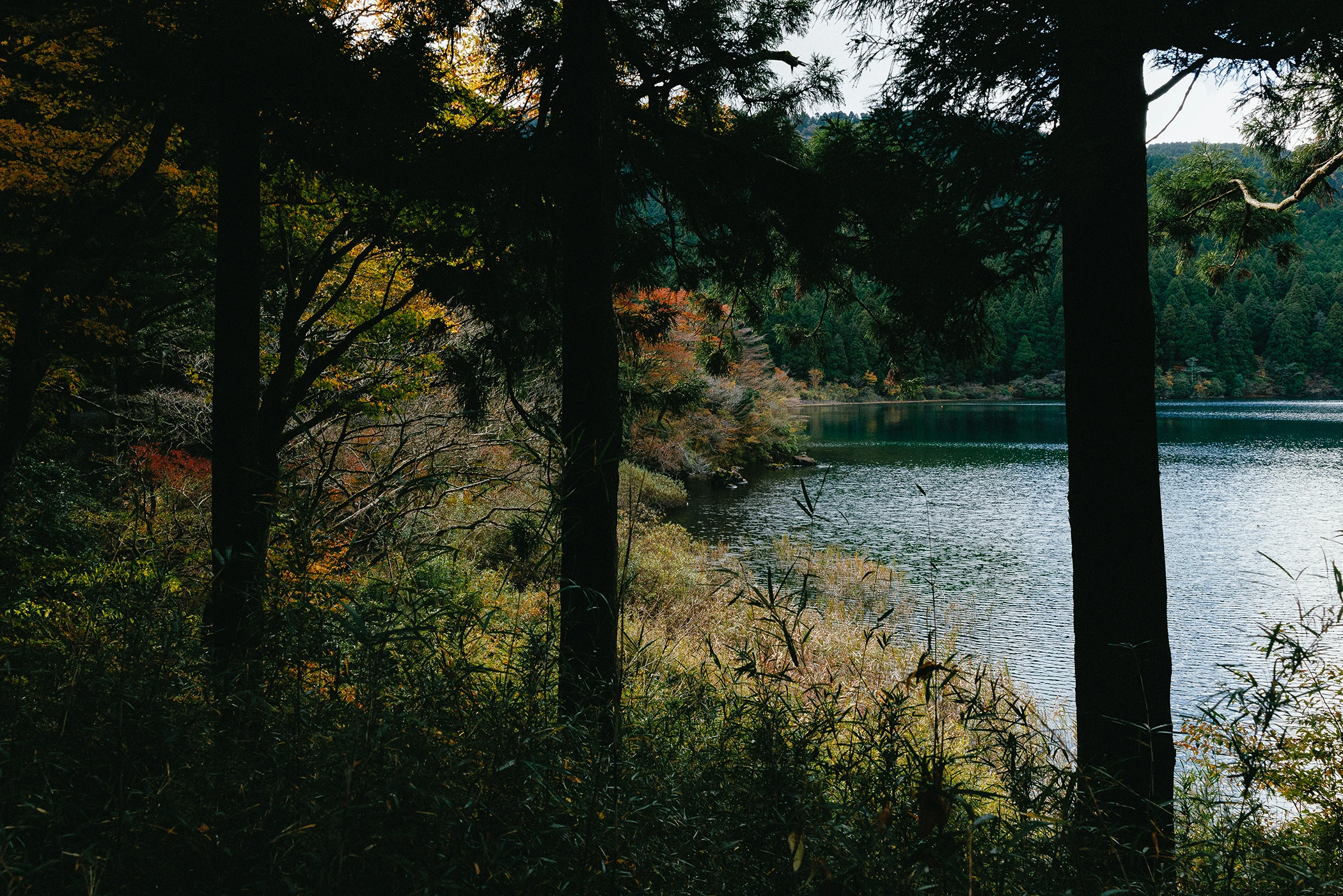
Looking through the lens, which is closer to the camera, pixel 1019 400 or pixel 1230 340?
pixel 1230 340

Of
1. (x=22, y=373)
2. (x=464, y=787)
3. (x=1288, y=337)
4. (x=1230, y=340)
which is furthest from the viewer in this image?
(x=1230, y=340)

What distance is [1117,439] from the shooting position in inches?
126

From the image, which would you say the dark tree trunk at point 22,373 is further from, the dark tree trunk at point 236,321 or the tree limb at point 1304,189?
the tree limb at point 1304,189

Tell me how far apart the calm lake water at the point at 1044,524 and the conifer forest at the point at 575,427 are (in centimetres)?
94

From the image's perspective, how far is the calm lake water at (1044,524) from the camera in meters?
10.5

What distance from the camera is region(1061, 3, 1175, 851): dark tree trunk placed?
10.3 feet

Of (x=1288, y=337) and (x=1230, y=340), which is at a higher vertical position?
(x=1288, y=337)

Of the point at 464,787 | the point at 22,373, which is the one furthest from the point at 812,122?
the point at 22,373

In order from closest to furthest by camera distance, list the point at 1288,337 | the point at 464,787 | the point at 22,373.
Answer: the point at 464,787 < the point at 22,373 < the point at 1288,337

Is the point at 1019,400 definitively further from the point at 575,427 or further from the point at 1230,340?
the point at 575,427

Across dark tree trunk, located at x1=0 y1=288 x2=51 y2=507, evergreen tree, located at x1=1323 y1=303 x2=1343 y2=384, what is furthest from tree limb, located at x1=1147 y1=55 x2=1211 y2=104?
evergreen tree, located at x1=1323 y1=303 x2=1343 y2=384

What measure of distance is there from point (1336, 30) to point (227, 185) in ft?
17.5

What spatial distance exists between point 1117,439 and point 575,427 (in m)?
2.57

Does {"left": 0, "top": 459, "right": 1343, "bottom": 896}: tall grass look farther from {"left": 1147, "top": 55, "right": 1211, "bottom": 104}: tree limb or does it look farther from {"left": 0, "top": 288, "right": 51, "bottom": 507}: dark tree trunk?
{"left": 0, "top": 288, "right": 51, "bottom": 507}: dark tree trunk
